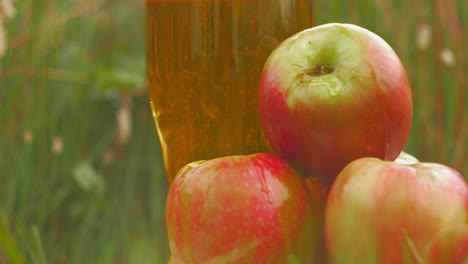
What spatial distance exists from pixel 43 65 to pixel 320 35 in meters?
0.97

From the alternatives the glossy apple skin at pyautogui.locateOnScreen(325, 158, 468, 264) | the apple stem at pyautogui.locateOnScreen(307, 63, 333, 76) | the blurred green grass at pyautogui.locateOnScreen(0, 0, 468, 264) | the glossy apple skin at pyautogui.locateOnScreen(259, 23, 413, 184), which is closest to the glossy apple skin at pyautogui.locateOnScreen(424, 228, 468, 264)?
the glossy apple skin at pyautogui.locateOnScreen(325, 158, 468, 264)

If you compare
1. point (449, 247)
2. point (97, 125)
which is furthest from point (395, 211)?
point (97, 125)

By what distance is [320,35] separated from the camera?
3.14 ft

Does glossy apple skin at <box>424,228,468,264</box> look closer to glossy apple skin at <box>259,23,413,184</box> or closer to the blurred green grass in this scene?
glossy apple skin at <box>259,23,413,184</box>

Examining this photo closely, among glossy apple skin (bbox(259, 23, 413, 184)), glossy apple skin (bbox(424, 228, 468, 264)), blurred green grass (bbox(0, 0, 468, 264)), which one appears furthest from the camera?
blurred green grass (bbox(0, 0, 468, 264))

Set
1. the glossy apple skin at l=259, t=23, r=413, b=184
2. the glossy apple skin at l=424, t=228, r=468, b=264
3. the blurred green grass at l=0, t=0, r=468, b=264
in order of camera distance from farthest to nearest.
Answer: the blurred green grass at l=0, t=0, r=468, b=264 → the glossy apple skin at l=259, t=23, r=413, b=184 → the glossy apple skin at l=424, t=228, r=468, b=264

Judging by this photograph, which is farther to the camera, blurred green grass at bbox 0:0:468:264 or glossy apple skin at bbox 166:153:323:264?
blurred green grass at bbox 0:0:468:264

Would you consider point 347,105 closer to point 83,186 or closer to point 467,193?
point 467,193

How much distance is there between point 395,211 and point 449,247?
0.26ft

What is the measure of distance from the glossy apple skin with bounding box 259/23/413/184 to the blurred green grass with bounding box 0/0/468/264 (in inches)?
21.7

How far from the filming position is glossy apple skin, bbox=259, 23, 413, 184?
89cm

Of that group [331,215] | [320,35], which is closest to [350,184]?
[331,215]

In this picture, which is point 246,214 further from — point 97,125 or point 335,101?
point 97,125

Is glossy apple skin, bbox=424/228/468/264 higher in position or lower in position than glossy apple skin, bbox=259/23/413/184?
lower
